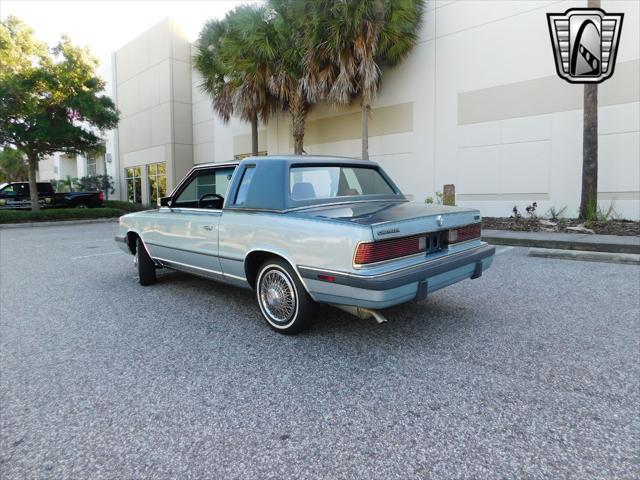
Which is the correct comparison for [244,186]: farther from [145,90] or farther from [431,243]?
[145,90]

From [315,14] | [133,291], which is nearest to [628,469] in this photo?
[133,291]

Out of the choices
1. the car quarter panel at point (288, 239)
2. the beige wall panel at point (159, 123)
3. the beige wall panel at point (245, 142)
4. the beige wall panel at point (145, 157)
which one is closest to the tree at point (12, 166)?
the beige wall panel at point (145, 157)

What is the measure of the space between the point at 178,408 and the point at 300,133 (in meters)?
13.7

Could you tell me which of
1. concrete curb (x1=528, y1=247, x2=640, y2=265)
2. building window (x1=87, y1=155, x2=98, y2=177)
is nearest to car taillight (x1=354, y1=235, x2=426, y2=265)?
concrete curb (x1=528, y1=247, x2=640, y2=265)

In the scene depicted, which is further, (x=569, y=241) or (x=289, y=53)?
(x=289, y=53)

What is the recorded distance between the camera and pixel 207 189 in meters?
4.87

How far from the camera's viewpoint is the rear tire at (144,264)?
5.74m

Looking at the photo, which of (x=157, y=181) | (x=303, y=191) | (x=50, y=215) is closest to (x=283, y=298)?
(x=303, y=191)

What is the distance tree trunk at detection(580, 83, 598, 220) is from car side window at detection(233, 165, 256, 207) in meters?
9.16

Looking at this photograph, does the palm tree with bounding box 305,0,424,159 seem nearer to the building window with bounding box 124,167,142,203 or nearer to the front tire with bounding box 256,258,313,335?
the front tire with bounding box 256,258,313,335

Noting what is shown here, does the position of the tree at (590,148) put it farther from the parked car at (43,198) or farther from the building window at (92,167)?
the building window at (92,167)

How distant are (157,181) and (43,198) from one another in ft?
20.7

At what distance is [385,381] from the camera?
287 cm

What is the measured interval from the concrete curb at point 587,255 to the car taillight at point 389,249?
5442mm
